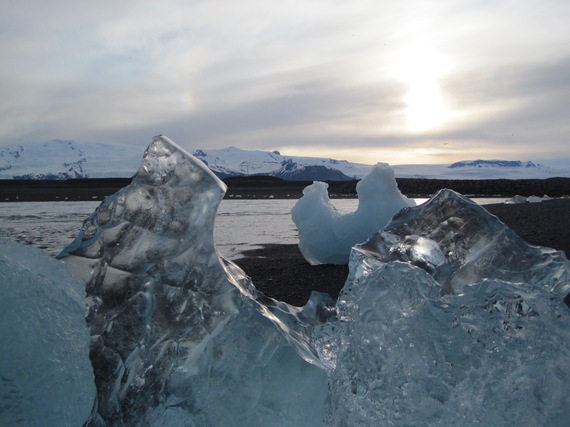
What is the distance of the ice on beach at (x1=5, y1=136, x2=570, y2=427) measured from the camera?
176 centimetres

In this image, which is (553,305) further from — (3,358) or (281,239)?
(281,239)

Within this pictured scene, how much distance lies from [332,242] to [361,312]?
5.41 meters

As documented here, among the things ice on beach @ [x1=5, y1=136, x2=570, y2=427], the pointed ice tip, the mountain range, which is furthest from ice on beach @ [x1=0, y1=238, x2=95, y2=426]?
the mountain range

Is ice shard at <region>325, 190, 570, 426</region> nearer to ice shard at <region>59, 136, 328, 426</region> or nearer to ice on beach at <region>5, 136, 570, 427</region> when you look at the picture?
ice on beach at <region>5, 136, 570, 427</region>

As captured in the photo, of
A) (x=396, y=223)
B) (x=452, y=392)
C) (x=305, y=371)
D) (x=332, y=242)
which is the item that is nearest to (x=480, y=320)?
(x=452, y=392)

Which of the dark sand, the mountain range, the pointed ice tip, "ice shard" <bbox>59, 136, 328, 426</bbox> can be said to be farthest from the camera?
the mountain range

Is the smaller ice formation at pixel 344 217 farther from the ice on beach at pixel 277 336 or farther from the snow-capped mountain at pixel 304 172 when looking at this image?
the snow-capped mountain at pixel 304 172

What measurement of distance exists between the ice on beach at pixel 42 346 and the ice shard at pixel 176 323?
55mm

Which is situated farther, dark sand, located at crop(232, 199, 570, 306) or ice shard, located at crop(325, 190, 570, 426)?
dark sand, located at crop(232, 199, 570, 306)

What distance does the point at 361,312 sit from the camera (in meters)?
1.89

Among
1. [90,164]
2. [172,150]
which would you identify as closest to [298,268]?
[172,150]

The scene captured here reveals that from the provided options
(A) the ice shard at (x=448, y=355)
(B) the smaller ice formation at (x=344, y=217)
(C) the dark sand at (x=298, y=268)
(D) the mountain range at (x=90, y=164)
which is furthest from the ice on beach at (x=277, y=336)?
(D) the mountain range at (x=90, y=164)

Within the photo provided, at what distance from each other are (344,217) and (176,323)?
525 centimetres

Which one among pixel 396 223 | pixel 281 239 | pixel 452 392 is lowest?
pixel 281 239
